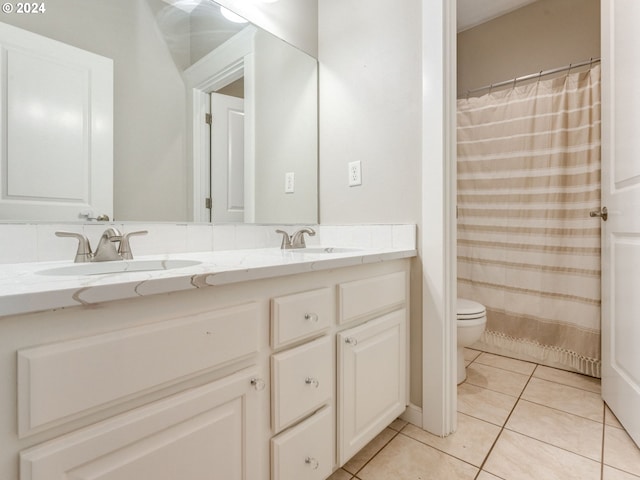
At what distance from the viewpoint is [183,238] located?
1254 millimetres

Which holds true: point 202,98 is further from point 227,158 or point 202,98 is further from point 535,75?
point 535,75

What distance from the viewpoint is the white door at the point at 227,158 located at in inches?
54.4

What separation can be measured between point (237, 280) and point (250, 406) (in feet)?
0.99

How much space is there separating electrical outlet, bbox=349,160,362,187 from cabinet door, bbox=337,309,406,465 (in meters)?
0.65

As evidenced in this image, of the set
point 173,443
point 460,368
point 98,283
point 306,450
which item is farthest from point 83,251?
point 460,368

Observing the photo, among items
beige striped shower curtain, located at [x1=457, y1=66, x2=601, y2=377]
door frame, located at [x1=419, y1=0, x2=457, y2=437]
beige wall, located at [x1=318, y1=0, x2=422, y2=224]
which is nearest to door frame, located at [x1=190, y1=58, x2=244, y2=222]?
beige wall, located at [x1=318, y1=0, x2=422, y2=224]

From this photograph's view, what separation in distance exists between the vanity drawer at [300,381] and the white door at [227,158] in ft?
2.38

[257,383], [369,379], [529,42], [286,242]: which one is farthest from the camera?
[529,42]

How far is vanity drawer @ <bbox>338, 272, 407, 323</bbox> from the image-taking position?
105 cm

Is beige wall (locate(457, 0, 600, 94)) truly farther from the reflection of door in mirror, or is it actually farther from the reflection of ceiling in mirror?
the reflection of door in mirror

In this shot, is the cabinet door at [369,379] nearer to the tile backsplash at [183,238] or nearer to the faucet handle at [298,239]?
the tile backsplash at [183,238]

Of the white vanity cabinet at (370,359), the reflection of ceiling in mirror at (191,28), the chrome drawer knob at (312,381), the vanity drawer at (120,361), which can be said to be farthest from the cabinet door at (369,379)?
the reflection of ceiling in mirror at (191,28)

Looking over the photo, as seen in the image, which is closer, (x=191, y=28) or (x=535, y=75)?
(x=191, y=28)

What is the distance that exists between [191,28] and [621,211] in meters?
1.92
